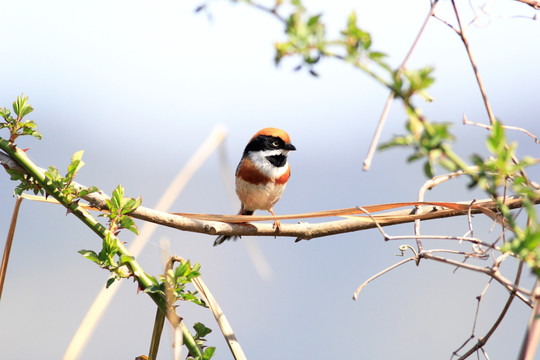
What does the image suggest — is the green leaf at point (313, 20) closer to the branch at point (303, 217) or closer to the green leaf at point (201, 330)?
the branch at point (303, 217)

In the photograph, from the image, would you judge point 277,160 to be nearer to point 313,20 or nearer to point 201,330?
point 201,330

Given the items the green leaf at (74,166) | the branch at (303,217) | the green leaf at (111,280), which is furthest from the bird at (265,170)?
the green leaf at (111,280)

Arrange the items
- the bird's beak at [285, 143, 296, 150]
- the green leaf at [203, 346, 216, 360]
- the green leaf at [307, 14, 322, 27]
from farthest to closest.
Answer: the bird's beak at [285, 143, 296, 150] < the green leaf at [203, 346, 216, 360] < the green leaf at [307, 14, 322, 27]

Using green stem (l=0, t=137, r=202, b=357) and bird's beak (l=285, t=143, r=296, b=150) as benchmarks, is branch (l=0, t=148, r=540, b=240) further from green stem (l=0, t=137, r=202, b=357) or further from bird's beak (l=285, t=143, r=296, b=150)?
bird's beak (l=285, t=143, r=296, b=150)

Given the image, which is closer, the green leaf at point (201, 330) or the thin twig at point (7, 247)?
the thin twig at point (7, 247)

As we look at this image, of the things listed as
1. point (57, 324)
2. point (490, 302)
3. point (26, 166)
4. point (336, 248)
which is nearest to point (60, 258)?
point (57, 324)

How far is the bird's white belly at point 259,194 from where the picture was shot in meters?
5.34

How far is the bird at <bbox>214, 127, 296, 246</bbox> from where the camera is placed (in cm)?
534

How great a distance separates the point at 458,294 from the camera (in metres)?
120

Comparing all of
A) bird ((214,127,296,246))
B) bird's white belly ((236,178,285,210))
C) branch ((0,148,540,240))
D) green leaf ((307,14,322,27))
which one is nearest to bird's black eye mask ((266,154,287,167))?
bird ((214,127,296,246))

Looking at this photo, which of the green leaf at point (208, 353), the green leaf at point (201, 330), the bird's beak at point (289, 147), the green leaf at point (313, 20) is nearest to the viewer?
the green leaf at point (313, 20)

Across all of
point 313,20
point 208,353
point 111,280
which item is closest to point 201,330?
point 208,353

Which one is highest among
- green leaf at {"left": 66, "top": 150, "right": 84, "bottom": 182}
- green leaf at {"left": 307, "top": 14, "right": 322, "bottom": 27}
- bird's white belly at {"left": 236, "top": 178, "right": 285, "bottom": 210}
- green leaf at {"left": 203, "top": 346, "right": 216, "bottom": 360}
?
bird's white belly at {"left": 236, "top": 178, "right": 285, "bottom": 210}

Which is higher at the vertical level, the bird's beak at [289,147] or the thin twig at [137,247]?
the bird's beak at [289,147]
